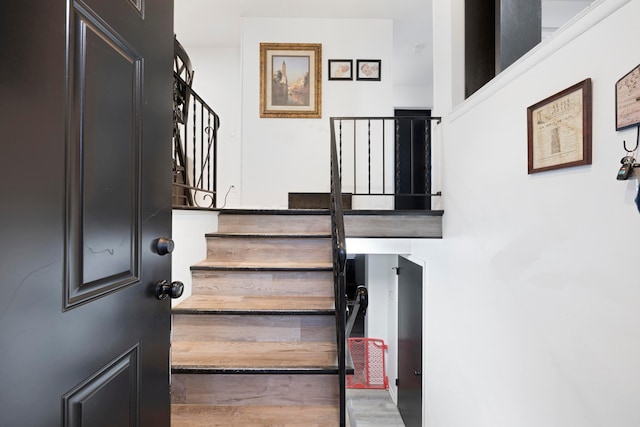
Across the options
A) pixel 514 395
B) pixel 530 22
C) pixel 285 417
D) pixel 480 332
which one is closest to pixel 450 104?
pixel 530 22

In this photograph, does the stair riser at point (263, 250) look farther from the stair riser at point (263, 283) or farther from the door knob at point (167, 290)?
the door knob at point (167, 290)

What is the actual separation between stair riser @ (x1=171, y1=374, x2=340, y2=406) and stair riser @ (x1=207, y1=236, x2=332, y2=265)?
981 mm

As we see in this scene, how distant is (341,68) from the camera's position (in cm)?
418

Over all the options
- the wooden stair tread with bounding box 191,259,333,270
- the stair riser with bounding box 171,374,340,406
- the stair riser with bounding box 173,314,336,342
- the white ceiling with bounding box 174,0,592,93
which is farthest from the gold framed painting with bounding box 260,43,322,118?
the stair riser with bounding box 171,374,340,406

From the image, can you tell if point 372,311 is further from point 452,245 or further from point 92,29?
point 92,29

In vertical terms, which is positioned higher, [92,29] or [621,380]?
[92,29]

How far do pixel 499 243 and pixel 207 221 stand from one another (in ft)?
6.51

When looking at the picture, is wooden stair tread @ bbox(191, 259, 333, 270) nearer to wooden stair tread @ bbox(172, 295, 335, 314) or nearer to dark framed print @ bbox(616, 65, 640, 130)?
wooden stair tread @ bbox(172, 295, 335, 314)

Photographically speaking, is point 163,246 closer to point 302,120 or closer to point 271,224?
point 271,224

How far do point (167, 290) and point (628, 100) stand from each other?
1.52 m

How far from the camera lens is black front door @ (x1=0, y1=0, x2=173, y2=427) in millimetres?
491

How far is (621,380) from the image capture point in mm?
1073

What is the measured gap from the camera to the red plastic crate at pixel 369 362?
15.9 ft

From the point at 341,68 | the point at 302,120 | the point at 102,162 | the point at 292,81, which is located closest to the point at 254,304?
the point at 102,162
